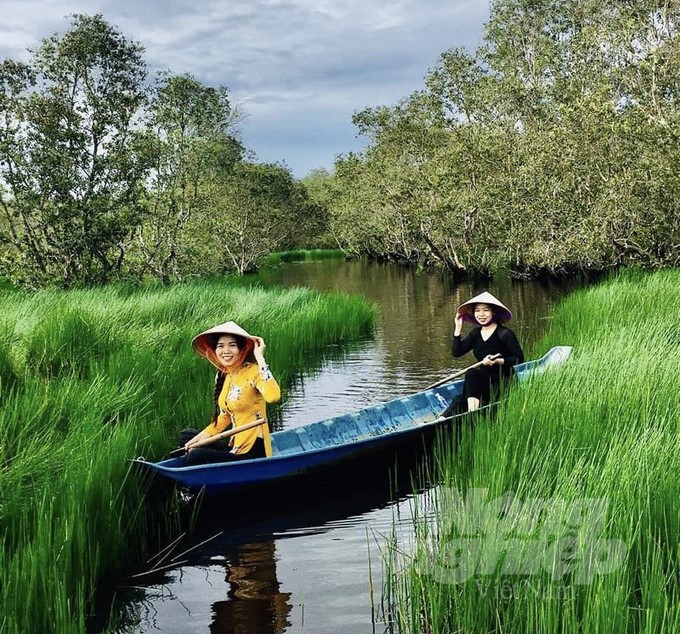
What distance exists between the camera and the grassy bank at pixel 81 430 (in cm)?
450

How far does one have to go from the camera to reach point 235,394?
7.26 meters

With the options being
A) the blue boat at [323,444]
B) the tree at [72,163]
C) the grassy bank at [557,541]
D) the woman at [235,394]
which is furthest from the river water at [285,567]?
the tree at [72,163]

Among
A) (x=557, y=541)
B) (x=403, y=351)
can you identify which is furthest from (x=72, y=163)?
(x=557, y=541)

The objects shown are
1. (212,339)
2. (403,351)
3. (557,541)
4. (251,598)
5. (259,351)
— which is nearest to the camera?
(557,541)

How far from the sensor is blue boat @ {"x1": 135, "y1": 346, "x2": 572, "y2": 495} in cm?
687

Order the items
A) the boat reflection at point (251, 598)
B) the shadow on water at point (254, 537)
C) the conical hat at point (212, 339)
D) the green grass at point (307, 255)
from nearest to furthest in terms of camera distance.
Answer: the boat reflection at point (251, 598) → the shadow on water at point (254, 537) → the conical hat at point (212, 339) → the green grass at point (307, 255)

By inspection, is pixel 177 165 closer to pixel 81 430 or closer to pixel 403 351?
pixel 403 351

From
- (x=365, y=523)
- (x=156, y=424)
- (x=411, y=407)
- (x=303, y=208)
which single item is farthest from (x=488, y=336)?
(x=303, y=208)

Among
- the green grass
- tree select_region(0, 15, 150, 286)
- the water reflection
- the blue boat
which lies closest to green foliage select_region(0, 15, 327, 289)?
tree select_region(0, 15, 150, 286)

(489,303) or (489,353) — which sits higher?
(489,303)

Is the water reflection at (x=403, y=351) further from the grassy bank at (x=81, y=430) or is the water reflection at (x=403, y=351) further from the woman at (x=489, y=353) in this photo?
the woman at (x=489, y=353)

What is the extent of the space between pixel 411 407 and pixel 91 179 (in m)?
15.4

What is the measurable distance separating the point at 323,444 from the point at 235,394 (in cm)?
201

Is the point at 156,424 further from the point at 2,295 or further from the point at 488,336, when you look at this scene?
the point at 2,295
